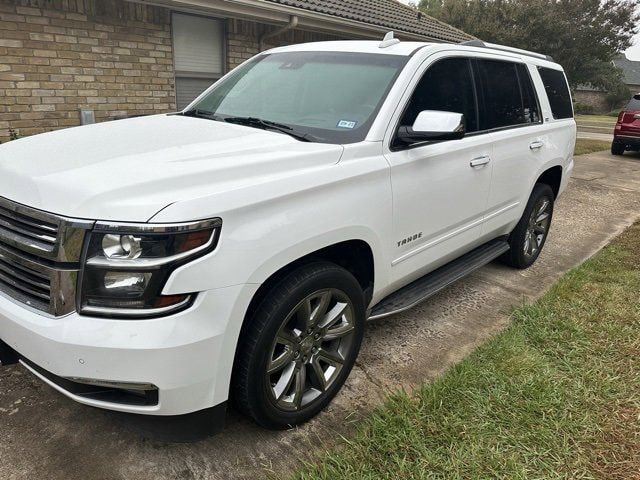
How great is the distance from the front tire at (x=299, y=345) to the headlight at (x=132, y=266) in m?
0.45

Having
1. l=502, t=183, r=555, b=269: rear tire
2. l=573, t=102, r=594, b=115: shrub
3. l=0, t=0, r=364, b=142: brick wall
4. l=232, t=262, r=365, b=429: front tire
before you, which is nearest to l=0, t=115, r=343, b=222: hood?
l=232, t=262, r=365, b=429: front tire

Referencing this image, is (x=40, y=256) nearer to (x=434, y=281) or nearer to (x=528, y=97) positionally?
(x=434, y=281)

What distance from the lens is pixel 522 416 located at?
8.64 feet

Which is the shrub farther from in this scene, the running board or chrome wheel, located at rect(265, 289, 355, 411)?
chrome wheel, located at rect(265, 289, 355, 411)

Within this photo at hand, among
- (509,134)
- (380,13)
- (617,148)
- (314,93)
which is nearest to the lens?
(314,93)

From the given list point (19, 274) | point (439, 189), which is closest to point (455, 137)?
point (439, 189)

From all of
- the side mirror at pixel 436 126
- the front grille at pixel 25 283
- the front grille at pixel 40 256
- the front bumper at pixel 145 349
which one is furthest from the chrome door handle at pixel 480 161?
the front grille at pixel 25 283

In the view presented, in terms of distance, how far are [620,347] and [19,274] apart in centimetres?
355

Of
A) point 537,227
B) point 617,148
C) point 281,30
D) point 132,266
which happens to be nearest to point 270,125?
point 132,266

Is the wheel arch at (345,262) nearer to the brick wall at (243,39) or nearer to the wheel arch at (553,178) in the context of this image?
the wheel arch at (553,178)

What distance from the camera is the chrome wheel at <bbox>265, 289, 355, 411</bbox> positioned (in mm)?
2379

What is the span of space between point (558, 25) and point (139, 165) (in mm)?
43927

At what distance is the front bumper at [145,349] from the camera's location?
185 cm

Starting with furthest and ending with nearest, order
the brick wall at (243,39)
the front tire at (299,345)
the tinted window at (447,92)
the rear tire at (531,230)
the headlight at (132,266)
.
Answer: the brick wall at (243,39) < the rear tire at (531,230) < the tinted window at (447,92) < the front tire at (299,345) < the headlight at (132,266)
